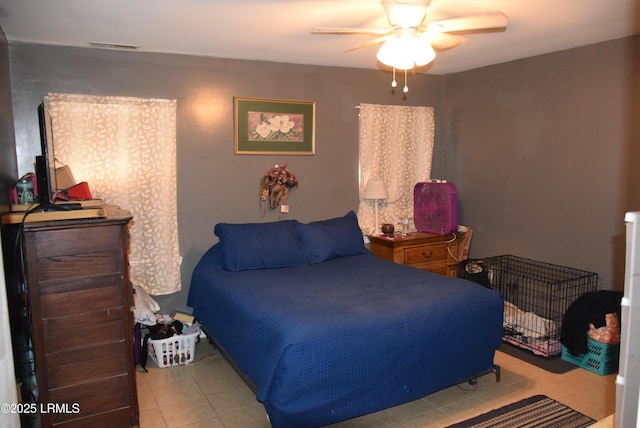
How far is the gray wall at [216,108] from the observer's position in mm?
3428

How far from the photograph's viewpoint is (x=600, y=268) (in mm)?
3736

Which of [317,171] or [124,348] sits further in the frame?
[317,171]

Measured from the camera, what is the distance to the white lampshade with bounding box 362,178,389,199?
4.51 m

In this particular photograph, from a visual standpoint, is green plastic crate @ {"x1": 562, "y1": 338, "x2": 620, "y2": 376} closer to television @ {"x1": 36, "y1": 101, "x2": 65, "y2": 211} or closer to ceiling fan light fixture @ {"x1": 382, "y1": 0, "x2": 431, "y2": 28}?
ceiling fan light fixture @ {"x1": 382, "y1": 0, "x2": 431, "y2": 28}

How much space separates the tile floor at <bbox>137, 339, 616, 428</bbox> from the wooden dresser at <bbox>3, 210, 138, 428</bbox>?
16.3 inches

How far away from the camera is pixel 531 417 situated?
2.78 meters

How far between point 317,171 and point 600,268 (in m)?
2.47

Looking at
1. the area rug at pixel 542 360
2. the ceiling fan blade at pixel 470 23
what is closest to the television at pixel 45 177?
the ceiling fan blade at pixel 470 23

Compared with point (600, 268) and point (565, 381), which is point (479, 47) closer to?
point (600, 268)

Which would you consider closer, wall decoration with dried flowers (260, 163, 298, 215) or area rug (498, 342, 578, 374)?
area rug (498, 342, 578, 374)

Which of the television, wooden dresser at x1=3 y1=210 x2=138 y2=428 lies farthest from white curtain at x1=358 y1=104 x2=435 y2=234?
the television

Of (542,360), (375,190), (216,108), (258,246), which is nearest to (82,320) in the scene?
(258,246)

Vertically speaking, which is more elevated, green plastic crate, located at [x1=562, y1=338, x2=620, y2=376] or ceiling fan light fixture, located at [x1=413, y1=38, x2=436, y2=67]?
ceiling fan light fixture, located at [x1=413, y1=38, x2=436, y2=67]

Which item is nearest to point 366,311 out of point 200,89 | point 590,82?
point 200,89
